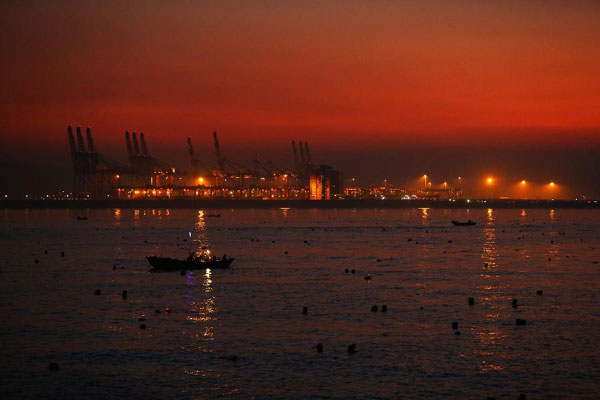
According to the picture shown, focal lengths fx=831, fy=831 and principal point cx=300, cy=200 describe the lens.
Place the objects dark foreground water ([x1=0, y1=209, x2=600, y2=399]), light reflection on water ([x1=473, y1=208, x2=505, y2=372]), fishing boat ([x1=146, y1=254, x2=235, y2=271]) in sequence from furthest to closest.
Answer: fishing boat ([x1=146, y1=254, x2=235, y2=271]) < light reflection on water ([x1=473, y1=208, x2=505, y2=372]) < dark foreground water ([x1=0, y1=209, x2=600, y2=399])

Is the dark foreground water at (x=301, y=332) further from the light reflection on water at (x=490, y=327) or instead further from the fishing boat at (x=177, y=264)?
the fishing boat at (x=177, y=264)

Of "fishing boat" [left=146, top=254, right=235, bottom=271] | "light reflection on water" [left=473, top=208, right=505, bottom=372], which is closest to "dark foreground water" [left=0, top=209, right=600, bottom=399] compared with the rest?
"light reflection on water" [left=473, top=208, right=505, bottom=372]

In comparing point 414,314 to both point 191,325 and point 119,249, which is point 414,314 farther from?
point 119,249

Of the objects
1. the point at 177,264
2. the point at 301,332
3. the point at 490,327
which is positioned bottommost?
the point at 490,327

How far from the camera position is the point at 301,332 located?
36125 millimetres

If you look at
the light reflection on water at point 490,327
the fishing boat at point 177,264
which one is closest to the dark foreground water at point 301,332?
the light reflection on water at point 490,327

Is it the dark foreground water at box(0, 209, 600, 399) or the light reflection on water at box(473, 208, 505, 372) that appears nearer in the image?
the dark foreground water at box(0, 209, 600, 399)

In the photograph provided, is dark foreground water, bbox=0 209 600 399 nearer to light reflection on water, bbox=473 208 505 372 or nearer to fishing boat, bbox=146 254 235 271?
light reflection on water, bbox=473 208 505 372

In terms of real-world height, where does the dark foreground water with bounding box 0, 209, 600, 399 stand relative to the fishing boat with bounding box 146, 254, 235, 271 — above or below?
below

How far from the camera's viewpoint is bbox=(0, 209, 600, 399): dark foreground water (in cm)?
2778

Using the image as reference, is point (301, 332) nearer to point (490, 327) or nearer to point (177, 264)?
point (490, 327)

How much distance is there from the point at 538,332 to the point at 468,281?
2009 cm

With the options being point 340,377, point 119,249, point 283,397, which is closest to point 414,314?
point 340,377

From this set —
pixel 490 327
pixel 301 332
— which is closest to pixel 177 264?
pixel 301 332
